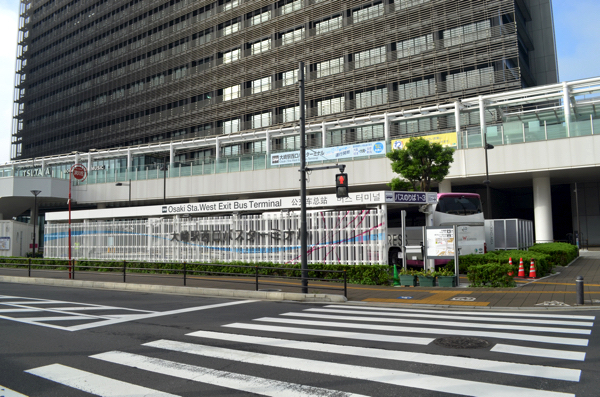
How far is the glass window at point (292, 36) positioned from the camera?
182 ft

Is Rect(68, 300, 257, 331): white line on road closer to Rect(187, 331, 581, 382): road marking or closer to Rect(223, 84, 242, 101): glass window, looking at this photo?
Rect(187, 331, 581, 382): road marking

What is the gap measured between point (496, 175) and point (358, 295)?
24853 mm

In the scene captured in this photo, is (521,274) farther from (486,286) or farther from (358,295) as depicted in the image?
(358,295)

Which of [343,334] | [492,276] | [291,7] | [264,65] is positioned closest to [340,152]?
[264,65]

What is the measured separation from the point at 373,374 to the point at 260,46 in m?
58.0

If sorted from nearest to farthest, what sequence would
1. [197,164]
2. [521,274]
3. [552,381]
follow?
[552,381] < [521,274] < [197,164]

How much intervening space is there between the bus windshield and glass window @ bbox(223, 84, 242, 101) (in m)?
42.3

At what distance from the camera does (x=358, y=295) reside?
14.9m

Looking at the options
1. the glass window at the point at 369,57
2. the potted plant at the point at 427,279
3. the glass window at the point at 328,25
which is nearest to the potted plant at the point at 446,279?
the potted plant at the point at 427,279

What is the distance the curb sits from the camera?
14.2m

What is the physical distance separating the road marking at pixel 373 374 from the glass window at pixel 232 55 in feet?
189

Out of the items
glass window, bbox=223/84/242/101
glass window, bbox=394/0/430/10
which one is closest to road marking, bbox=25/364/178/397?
glass window, bbox=394/0/430/10

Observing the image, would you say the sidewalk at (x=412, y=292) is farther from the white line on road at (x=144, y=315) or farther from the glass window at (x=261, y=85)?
the glass window at (x=261, y=85)

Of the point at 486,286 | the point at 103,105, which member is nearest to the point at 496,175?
the point at 486,286
